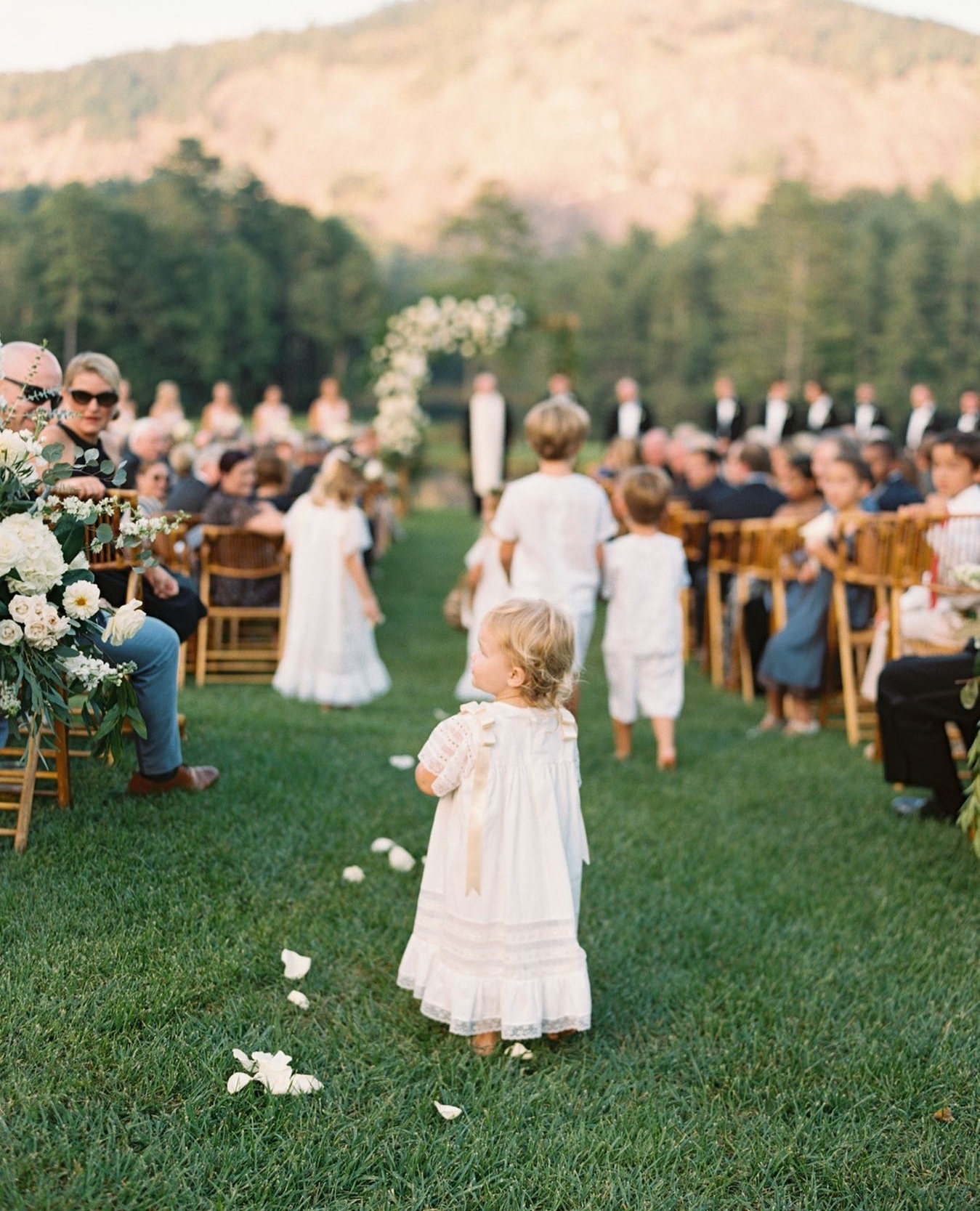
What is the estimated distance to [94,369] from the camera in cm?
504

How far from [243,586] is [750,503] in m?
3.86

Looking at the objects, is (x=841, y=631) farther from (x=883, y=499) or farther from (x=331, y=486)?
(x=331, y=486)

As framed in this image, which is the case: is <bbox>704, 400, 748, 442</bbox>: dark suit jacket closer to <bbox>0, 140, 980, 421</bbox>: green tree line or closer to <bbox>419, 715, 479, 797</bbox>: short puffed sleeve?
<bbox>0, 140, 980, 421</bbox>: green tree line

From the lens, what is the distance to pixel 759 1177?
2.92 meters

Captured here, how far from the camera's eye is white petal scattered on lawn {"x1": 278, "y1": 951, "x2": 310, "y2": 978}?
3.66m

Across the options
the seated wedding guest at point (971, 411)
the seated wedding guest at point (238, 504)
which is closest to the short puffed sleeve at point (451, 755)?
the seated wedding guest at point (238, 504)

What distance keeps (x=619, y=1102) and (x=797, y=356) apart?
5810cm

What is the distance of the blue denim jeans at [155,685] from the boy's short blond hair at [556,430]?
215 centimetres

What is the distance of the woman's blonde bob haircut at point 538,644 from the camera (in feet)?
10.8

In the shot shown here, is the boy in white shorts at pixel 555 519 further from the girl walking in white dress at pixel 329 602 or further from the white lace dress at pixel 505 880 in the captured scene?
the white lace dress at pixel 505 880

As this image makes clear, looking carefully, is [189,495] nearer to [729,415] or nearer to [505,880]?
[505,880]

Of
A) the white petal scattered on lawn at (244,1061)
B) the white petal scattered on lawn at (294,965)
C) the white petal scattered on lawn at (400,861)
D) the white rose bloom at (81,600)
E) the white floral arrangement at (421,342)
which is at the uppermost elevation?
the white floral arrangement at (421,342)

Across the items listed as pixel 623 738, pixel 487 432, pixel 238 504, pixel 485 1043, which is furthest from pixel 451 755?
pixel 487 432

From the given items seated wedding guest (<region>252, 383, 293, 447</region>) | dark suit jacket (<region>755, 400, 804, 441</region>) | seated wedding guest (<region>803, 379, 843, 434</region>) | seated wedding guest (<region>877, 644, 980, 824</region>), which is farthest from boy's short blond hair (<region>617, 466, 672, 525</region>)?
seated wedding guest (<region>803, 379, 843, 434</region>)
